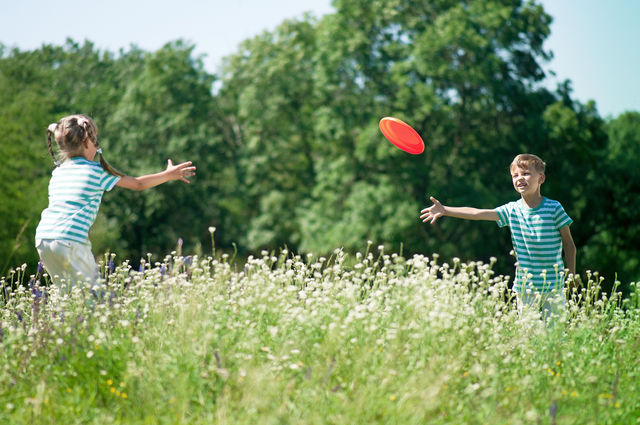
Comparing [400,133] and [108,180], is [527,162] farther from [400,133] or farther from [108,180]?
[108,180]

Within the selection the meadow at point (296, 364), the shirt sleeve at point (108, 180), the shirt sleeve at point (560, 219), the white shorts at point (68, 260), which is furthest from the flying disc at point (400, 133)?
the white shorts at point (68, 260)

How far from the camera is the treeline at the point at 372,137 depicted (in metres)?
22.5

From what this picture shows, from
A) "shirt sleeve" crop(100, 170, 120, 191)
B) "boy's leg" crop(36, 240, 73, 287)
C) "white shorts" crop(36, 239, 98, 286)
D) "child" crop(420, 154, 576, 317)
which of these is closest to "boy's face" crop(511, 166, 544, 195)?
"child" crop(420, 154, 576, 317)

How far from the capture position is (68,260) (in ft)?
17.4

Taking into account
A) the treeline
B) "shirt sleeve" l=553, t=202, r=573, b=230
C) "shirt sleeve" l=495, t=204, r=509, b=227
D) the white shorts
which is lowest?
the white shorts

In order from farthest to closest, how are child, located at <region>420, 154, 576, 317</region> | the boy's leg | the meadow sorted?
child, located at <region>420, 154, 576, 317</region> → the boy's leg → the meadow

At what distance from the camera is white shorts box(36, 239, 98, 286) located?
209 inches

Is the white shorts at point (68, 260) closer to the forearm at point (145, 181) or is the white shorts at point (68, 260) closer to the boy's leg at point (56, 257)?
the boy's leg at point (56, 257)

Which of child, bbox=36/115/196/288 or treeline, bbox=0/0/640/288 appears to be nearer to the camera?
child, bbox=36/115/196/288

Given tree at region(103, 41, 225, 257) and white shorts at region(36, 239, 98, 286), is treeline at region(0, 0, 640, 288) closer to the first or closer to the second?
tree at region(103, 41, 225, 257)

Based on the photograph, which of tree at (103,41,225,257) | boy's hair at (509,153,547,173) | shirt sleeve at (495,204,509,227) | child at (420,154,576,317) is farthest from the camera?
tree at (103,41,225,257)

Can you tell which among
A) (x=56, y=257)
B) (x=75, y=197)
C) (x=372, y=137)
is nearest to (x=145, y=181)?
(x=75, y=197)

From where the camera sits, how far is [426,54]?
22297 millimetres

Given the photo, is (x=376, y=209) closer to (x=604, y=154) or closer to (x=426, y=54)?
(x=426, y=54)
